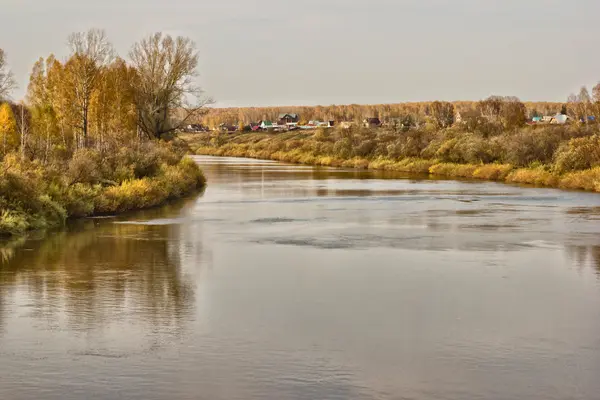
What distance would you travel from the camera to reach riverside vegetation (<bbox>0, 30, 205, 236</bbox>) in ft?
89.2

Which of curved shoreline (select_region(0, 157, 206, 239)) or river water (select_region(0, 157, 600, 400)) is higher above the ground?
curved shoreline (select_region(0, 157, 206, 239))

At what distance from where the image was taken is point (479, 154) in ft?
209

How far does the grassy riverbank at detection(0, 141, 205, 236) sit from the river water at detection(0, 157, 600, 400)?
1112 millimetres

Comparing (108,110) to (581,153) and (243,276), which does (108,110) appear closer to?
(581,153)

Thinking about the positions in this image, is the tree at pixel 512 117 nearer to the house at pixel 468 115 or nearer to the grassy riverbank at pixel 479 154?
the house at pixel 468 115

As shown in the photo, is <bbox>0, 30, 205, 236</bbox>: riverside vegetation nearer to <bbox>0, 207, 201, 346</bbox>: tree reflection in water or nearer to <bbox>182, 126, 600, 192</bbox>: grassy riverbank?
<bbox>0, 207, 201, 346</bbox>: tree reflection in water

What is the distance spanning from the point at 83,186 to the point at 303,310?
18.0 metres

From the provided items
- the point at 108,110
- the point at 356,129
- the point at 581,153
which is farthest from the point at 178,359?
the point at 356,129

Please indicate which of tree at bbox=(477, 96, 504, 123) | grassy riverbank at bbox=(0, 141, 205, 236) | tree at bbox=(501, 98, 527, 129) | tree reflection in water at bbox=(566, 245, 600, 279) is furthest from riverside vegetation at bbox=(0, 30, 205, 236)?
tree at bbox=(477, 96, 504, 123)

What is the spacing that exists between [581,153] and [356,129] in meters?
51.9

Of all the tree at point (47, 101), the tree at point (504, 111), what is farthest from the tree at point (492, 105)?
the tree at point (47, 101)

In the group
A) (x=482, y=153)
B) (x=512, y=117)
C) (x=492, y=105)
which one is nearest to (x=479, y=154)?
(x=482, y=153)

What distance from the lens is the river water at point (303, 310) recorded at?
1084 cm

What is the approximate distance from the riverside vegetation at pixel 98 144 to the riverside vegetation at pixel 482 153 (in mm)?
20022
